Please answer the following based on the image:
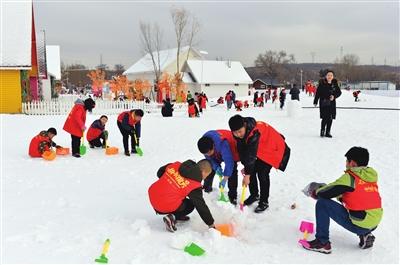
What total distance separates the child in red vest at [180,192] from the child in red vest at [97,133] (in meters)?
5.83

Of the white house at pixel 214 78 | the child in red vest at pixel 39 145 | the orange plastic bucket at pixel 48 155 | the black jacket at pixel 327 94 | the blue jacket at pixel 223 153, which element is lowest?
the orange plastic bucket at pixel 48 155

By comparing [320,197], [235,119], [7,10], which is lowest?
[320,197]

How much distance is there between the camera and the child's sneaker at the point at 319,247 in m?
→ 4.08

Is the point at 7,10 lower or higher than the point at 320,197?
higher

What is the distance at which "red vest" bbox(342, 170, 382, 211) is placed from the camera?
3944mm

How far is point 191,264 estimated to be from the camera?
12.2 feet

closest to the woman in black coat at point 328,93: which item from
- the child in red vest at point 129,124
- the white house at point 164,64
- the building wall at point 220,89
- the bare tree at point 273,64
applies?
the child in red vest at point 129,124

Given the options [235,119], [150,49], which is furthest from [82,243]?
[150,49]

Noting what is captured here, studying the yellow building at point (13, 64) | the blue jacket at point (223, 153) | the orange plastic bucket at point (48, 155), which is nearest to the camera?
the blue jacket at point (223, 153)

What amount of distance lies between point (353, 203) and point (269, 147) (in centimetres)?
148

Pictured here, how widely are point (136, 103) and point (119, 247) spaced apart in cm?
2179

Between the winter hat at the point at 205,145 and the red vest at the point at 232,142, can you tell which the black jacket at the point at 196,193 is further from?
Answer: the red vest at the point at 232,142

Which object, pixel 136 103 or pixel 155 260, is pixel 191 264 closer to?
pixel 155 260

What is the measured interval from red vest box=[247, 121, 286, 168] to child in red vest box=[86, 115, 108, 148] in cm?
577
